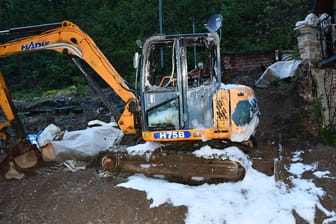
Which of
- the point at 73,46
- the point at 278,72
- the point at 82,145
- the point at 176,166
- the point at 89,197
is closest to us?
the point at 89,197

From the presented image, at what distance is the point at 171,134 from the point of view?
5.94m

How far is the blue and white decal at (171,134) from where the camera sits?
19.4 ft

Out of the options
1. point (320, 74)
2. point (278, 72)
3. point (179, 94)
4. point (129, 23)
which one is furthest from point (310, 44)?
point (129, 23)

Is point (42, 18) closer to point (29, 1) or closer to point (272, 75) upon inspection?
point (29, 1)

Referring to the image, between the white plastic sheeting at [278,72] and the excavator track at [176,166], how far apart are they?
17.3 ft

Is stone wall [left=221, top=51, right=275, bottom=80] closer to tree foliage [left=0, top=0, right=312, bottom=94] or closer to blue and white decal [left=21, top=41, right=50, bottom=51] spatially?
tree foliage [left=0, top=0, right=312, bottom=94]

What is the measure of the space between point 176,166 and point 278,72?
583 centimetres

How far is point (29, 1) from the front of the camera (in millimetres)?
24156

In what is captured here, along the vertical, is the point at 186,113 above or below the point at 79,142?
above

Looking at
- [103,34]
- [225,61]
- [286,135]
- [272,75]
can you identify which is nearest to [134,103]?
[286,135]

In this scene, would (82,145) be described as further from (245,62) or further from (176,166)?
(245,62)

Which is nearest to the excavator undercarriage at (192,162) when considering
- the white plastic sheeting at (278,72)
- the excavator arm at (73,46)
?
the excavator arm at (73,46)

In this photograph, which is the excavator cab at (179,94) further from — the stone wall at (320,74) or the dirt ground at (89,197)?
the stone wall at (320,74)

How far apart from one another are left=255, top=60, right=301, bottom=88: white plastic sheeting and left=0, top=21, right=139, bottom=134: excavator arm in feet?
17.9
